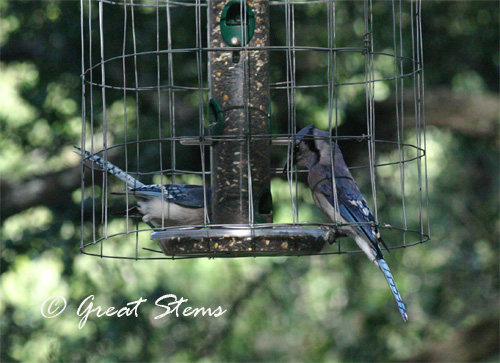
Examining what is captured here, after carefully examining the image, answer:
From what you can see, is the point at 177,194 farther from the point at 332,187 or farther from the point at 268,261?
the point at 268,261

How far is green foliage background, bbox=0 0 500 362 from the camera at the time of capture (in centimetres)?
1035

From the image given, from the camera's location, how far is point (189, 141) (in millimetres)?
5992

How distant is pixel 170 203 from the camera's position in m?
6.53

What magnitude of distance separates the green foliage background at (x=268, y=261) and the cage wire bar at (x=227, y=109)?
124 mm

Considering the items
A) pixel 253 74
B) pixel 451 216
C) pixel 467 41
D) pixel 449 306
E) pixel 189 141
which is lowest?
pixel 449 306

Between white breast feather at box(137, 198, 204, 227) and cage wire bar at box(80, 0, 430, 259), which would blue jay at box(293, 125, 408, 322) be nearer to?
cage wire bar at box(80, 0, 430, 259)

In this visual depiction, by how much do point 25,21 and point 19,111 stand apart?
1196 mm

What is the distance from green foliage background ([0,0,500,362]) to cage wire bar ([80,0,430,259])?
0.12m

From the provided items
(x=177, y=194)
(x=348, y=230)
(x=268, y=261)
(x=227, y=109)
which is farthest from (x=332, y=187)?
(x=268, y=261)

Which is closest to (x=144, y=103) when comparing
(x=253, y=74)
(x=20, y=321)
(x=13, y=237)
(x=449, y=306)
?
(x=13, y=237)

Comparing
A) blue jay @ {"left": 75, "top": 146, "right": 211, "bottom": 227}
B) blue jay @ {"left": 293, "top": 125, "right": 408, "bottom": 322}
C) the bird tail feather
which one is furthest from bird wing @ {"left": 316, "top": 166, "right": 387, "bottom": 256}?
the bird tail feather

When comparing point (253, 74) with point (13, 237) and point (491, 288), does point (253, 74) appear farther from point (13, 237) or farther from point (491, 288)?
point (491, 288)

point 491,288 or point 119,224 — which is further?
point 491,288

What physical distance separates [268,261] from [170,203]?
16.3 ft
